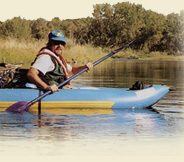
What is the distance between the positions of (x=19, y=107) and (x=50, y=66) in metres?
0.86

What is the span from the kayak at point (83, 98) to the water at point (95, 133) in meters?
0.14

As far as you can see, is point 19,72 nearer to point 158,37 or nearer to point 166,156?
point 166,156

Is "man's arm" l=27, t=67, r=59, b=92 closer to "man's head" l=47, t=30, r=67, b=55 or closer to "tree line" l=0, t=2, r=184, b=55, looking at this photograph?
"man's head" l=47, t=30, r=67, b=55

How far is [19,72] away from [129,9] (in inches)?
2251

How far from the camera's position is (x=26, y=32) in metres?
47.2

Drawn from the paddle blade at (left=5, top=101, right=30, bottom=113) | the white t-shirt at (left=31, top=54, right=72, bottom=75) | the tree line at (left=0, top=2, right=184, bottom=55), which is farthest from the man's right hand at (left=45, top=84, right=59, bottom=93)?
the tree line at (left=0, top=2, right=184, bottom=55)

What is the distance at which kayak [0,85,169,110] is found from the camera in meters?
8.34

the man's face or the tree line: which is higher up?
the tree line

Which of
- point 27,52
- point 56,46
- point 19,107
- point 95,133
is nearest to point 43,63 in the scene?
point 56,46

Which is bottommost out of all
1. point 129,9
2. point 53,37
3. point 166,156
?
point 166,156

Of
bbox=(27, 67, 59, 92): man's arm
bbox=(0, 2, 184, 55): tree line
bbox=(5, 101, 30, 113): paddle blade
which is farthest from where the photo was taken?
bbox=(0, 2, 184, 55): tree line

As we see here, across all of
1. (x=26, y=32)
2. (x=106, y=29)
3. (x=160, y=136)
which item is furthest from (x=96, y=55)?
(x=106, y=29)

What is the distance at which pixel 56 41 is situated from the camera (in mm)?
8039

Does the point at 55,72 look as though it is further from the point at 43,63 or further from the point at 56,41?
the point at 56,41
